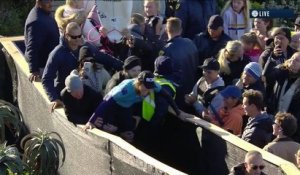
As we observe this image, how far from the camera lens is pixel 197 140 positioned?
32.9ft

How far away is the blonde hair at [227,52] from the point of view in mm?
10648

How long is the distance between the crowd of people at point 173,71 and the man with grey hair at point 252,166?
0.04 ft

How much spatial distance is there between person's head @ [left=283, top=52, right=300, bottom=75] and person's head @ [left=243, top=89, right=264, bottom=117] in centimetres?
104

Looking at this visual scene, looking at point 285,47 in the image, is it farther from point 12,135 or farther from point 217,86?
point 12,135

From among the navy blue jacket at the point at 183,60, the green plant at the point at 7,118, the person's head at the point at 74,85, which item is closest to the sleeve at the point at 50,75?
the green plant at the point at 7,118

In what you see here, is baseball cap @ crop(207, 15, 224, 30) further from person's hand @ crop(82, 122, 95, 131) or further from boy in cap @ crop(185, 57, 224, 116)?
person's hand @ crop(82, 122, 95, 131)

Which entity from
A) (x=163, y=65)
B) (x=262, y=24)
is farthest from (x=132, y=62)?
(x=262, y=24)

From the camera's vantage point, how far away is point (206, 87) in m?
10.5

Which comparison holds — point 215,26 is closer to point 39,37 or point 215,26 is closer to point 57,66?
point 57,66

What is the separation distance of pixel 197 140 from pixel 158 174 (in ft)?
5.51

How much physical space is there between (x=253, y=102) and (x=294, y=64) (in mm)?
1159

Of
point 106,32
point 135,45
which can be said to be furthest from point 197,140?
point 106,32

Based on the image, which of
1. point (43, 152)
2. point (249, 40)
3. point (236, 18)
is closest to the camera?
point (43, 152)

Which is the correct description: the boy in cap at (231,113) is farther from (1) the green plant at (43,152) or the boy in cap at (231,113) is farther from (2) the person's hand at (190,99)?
(1) the green plant at (43,152)
